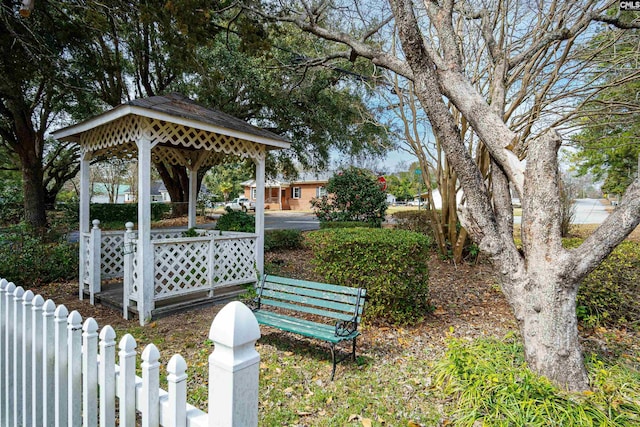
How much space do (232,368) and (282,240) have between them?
979 centimetres

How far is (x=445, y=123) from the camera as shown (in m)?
3.34

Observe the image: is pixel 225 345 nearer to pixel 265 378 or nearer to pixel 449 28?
pixel 265 378

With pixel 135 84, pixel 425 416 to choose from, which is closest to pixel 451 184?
pixel 425 416

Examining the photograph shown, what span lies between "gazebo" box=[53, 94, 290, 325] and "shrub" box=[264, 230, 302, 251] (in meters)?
3.23

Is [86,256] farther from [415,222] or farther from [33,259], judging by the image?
[415,222]

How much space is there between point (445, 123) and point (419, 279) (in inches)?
90.8

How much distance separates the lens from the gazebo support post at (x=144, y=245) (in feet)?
16.4

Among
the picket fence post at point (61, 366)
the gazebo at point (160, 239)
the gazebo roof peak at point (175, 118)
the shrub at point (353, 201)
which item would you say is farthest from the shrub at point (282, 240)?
the picket fence post at point (61, 366)

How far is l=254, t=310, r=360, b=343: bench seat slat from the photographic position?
3488 mm

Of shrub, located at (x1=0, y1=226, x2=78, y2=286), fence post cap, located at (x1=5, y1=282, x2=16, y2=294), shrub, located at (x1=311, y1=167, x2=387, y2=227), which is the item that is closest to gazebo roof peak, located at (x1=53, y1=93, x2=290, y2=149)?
shrub, located at (x1=0, y1=226, x2=78, y2=286)

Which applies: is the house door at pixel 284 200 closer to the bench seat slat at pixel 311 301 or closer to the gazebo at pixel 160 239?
the gazebo at pixel 160 239

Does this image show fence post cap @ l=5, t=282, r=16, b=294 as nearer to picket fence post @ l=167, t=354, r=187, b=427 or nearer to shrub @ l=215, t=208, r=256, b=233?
picket fence post @ l=167, t=354, r=187, b=427

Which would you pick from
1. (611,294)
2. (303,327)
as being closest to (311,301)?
(303,327)

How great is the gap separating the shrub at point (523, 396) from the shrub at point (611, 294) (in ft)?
5.05
